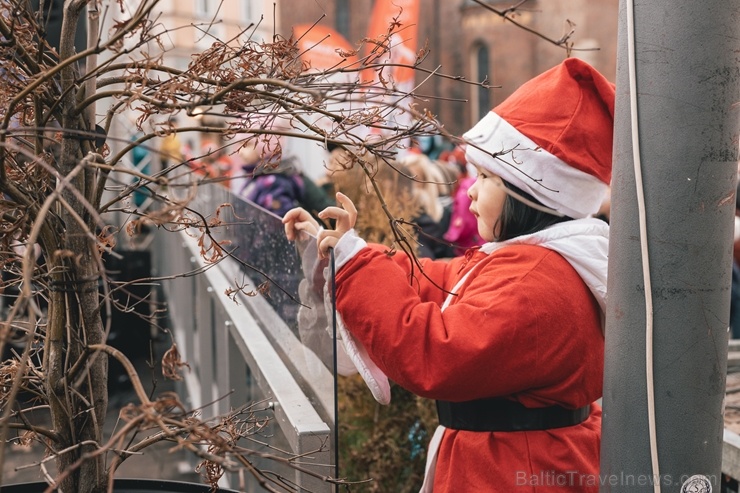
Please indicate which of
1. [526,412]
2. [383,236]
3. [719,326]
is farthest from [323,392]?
[383,236]

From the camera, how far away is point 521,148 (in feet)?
7.28

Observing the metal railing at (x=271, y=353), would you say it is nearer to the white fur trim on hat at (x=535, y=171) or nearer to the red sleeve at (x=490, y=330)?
the red sleeve at (x=490, y=330)

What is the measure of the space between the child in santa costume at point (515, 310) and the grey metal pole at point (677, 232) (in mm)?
284

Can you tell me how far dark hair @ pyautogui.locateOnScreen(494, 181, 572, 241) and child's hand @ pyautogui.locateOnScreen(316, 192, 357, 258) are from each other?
1.24ft

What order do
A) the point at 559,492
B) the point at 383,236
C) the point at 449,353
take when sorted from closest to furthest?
the point at 449,353 → the point at 559,492 → the point at 383,236

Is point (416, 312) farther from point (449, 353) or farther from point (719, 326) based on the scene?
point (719, 326)

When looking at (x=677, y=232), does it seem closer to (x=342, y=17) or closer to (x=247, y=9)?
(x=247, y=9)

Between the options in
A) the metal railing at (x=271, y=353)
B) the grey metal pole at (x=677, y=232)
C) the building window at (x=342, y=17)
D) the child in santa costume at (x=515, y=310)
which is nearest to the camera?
the grey metal pole at (x=677, y=232)

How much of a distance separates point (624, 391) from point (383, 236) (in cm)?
277

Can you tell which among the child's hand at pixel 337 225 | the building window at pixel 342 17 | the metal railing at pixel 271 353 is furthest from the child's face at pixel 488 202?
the building window at pixel 342 17

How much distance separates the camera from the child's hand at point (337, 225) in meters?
2.23

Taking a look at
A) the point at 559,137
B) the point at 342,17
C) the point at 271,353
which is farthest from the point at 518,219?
the point at 342,17

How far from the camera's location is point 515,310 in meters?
2.11

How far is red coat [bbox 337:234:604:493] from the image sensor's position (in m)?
2.10
